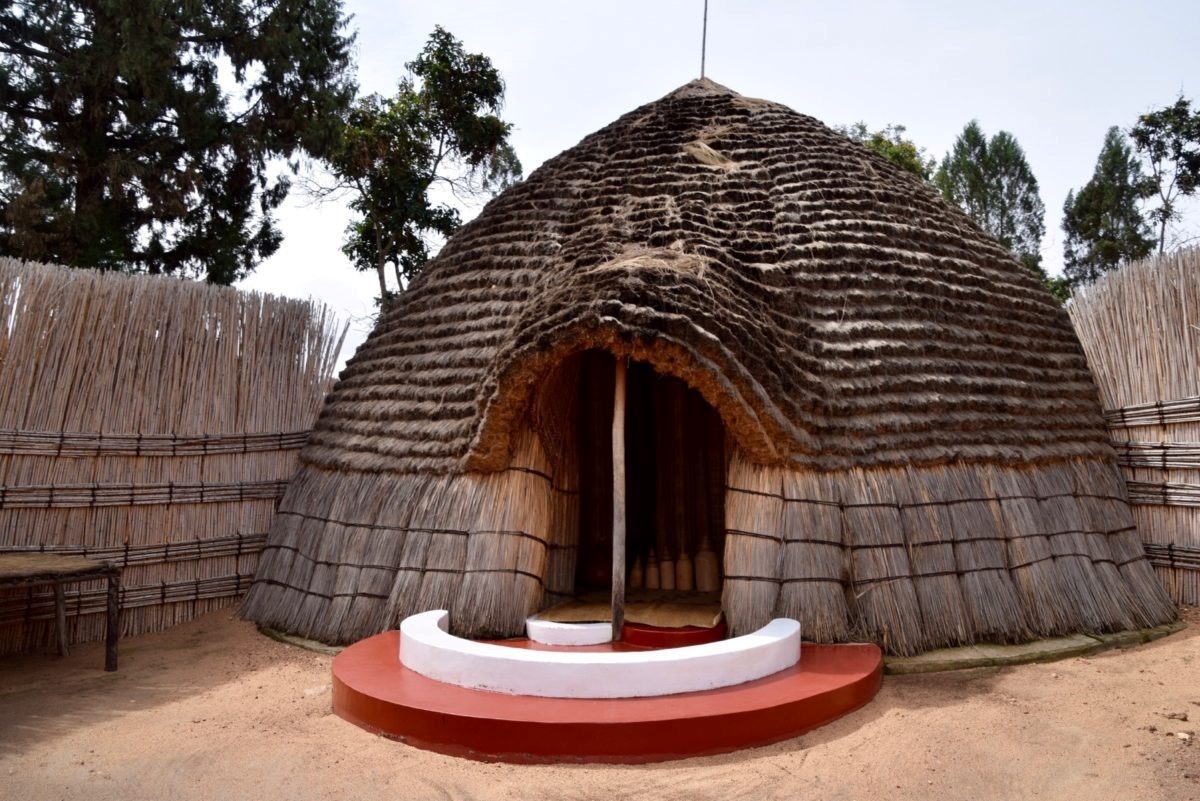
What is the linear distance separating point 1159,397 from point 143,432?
8309mm

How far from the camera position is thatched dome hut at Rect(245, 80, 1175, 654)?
555 cm

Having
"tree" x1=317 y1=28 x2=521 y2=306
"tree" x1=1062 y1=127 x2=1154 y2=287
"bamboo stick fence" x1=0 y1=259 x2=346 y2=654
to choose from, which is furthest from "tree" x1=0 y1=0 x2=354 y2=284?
"tree" x1=1062 y1=127 x2=1154 y2=287

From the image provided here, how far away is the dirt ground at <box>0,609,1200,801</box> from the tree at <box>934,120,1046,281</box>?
2936 cm

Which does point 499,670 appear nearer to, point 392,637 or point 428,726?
point 428,726

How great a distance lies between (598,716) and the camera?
13.8ft

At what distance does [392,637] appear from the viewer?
575 centimetres

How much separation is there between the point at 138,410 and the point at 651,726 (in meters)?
5.20

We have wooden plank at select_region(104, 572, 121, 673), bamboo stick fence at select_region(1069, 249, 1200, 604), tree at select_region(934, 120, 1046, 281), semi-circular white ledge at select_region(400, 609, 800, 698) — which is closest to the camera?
semi-circular white ledge at select_region(400, 609, 800, 698)

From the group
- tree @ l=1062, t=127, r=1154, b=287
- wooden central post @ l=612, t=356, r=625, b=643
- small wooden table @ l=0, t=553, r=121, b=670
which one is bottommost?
small wooden table @ l=0, t=553, r=121, b=670

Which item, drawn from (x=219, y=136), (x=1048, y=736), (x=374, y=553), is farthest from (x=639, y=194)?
(x=219, y=136)

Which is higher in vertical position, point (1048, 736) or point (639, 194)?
point (639, 194)

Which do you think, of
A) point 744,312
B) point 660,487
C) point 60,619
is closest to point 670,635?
point 660,487

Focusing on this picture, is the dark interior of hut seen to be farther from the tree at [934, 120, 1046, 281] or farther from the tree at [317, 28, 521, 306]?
the tree at [934, 120, 1046, 281]

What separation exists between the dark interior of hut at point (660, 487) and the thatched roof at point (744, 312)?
4.05 ft
